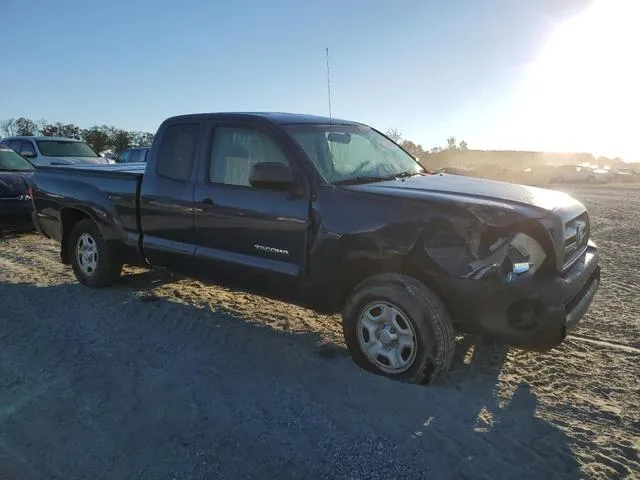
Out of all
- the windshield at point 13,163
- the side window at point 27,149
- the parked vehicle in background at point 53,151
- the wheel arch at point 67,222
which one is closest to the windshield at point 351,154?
the wheel arch at point 67,222

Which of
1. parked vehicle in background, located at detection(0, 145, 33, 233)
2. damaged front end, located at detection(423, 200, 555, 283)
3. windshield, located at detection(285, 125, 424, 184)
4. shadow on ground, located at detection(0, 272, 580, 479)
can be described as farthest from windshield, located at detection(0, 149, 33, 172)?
damaged front end, located at detection(423, 200, 555, 283)

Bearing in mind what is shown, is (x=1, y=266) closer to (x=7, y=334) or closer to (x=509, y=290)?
(x=7, y=334)

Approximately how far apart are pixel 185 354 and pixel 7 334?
1709mm

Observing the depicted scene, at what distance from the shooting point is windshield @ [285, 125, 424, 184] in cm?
429

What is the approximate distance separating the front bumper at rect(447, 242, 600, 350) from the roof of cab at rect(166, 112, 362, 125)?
6.69 feet

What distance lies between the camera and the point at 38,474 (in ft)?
9.02

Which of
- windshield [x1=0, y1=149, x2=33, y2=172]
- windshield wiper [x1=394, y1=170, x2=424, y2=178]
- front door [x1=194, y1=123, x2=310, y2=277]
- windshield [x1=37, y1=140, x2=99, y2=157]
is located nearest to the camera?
front door [x1=194, y1=123, x2=310, y2=277]

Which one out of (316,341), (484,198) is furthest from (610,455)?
(316,341)

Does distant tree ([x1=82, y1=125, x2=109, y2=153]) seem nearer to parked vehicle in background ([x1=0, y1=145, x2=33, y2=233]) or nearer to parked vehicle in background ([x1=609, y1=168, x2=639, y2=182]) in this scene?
parked vehicle in background ([x1=0, y1=145, x2=33, y2=233])

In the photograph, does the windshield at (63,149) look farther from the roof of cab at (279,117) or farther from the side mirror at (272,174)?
the side mirror at (272,174)

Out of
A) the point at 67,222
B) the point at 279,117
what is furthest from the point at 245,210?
the point at 67,222

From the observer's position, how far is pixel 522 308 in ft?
11.0

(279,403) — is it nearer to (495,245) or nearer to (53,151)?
(495,245)

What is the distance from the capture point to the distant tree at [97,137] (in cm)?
3775
